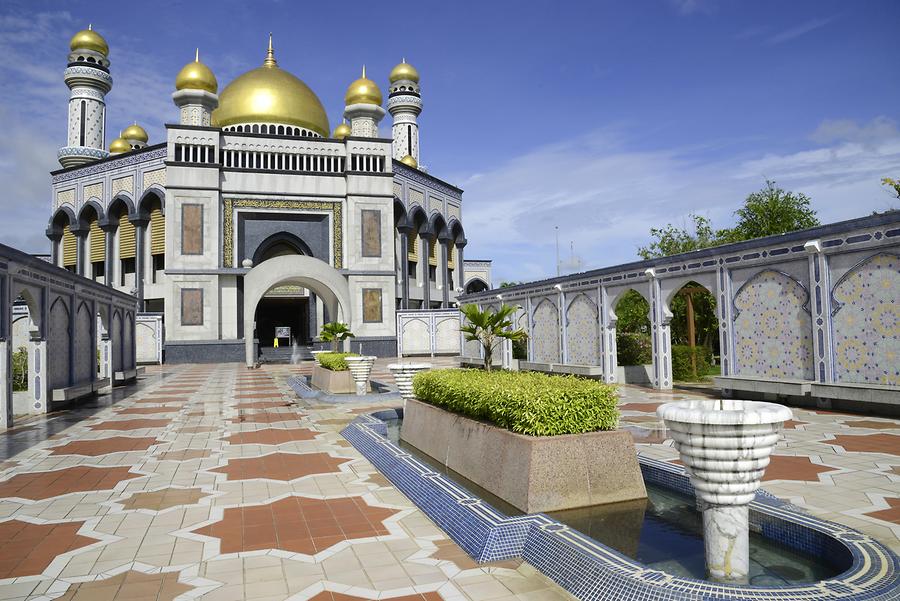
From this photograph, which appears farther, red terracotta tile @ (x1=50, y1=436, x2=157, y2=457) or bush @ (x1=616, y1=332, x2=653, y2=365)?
bush @ (x1=616, y1=332, x2=653, y2=365)

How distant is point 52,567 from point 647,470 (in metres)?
4.73

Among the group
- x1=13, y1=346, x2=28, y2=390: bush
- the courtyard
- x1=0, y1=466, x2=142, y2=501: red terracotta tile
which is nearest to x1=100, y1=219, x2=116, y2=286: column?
x1=13, y1=346, x2=28, y2=390: bush

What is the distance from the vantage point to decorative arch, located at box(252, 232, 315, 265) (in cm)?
3212

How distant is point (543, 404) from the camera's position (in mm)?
4973

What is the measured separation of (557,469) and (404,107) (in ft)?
136

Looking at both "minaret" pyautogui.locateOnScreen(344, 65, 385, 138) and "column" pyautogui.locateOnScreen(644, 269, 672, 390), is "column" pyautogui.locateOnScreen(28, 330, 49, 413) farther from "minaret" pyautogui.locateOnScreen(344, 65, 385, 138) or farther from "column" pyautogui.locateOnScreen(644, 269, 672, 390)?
"minaret" pyautogui.locateOnScreen(344, 65, 385, 138)

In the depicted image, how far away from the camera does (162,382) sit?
18.9 metres

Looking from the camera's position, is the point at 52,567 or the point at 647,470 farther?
the point at 647,470

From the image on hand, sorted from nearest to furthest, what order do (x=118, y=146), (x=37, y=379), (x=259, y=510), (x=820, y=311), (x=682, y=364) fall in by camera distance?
(x=259, y=510), (x=820, y=311), (x=37, y=379), (x=682, y=364), (x=118, y=146)

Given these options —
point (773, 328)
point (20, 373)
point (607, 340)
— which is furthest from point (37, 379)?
point (773, 328)

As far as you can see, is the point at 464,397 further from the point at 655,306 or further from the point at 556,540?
the point at 655,306

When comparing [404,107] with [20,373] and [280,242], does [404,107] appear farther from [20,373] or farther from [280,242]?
[20,373]

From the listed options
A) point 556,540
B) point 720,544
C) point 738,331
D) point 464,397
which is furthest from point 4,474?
point 738,331

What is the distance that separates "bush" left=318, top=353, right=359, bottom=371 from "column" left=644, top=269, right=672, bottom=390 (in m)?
6.83
